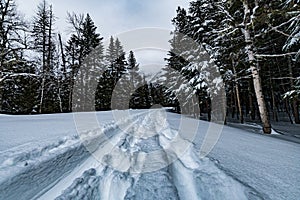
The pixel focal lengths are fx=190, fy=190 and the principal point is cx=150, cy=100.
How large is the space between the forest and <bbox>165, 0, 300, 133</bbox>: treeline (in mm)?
30

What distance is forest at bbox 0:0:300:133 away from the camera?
7.85m

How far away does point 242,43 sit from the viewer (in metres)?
7.59

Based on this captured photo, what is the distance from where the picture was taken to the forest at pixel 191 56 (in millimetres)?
7852

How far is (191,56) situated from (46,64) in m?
12.2

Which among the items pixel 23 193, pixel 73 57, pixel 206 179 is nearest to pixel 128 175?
pixel 206 179

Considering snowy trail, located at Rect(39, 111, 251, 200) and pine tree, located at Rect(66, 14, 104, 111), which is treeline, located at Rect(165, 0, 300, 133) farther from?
pine tree, located at Rect(66, 14, 104, 111)

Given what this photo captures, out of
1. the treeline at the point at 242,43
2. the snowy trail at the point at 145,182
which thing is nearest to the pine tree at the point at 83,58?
the treeline at the point at 242,43

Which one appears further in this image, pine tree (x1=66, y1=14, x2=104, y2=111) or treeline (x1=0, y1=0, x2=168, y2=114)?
pine tree (x1=66, y1=14, x2=104, y2=111)

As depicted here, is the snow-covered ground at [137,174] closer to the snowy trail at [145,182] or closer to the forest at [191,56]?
the snowy trail at [145,182]

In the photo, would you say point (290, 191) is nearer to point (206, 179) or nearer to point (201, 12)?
point (206, 179)

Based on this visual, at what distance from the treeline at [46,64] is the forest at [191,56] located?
2.5 inches

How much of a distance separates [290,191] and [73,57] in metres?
21.3

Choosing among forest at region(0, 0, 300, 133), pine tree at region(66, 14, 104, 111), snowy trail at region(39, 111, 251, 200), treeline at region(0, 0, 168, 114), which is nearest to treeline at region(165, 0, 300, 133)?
forest at region(0, 0, 300, 133)

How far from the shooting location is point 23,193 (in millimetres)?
1853
